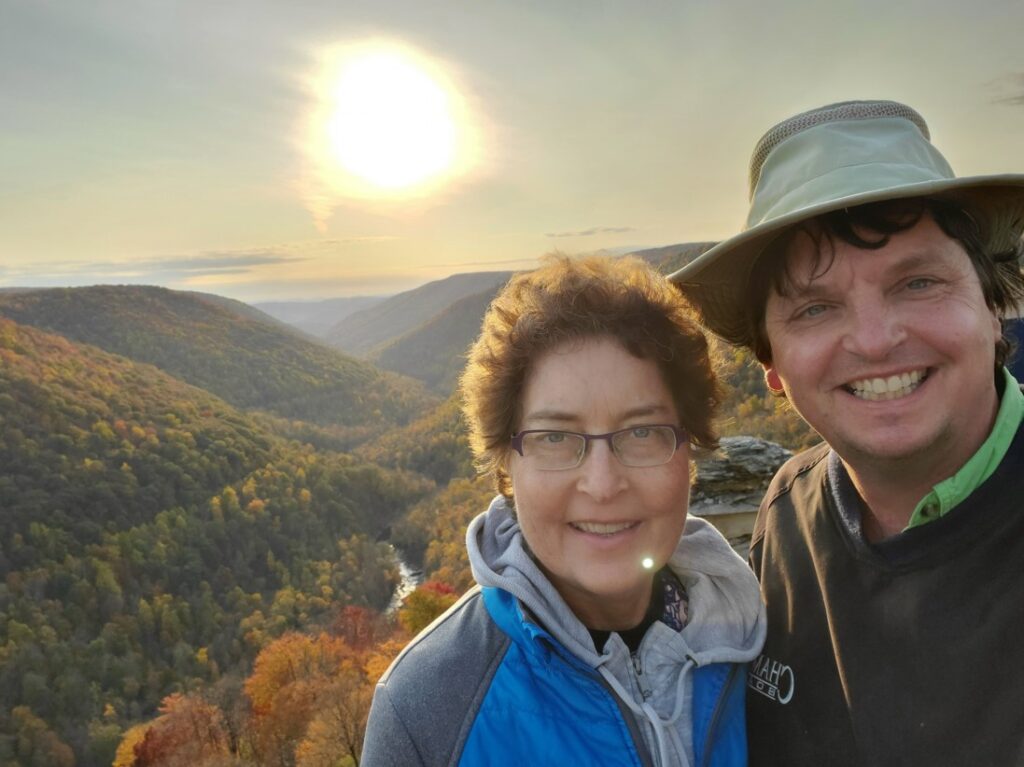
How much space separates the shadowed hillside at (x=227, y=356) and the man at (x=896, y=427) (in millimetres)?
134106

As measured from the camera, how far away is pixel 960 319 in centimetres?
189

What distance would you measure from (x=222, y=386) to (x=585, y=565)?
15573 centimetres

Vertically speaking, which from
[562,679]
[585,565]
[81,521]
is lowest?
[81,521]

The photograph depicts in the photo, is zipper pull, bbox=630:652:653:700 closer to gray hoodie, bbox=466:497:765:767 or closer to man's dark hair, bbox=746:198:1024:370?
gray hoodie, bbox=466:497:765:767

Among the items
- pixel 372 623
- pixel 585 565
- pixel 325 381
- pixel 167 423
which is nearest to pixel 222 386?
pixel 325 381

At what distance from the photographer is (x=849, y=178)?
1.96 meters

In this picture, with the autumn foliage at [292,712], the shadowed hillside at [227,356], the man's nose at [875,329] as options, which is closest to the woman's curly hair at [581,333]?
the man's nose at [875,329]

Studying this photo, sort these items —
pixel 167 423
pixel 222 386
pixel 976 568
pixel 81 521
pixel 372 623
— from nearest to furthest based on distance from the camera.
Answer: pixel 976 568, pixel 372 623, pixel 81 521, pixel 167 423, pixel 222 386

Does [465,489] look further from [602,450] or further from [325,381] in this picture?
[325,381]

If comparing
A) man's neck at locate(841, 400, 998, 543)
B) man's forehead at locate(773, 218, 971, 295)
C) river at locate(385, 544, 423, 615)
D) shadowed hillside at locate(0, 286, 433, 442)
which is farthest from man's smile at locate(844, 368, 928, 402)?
shadowed hillside at locate(0, 286, 433, 442)

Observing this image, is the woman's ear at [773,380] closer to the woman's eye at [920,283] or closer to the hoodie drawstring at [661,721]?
the woman's eye at [920,283]

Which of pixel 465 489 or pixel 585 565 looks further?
pixel 465 489

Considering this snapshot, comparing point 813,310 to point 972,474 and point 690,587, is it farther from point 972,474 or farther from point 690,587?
point 690,587

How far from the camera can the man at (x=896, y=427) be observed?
1787 mm
